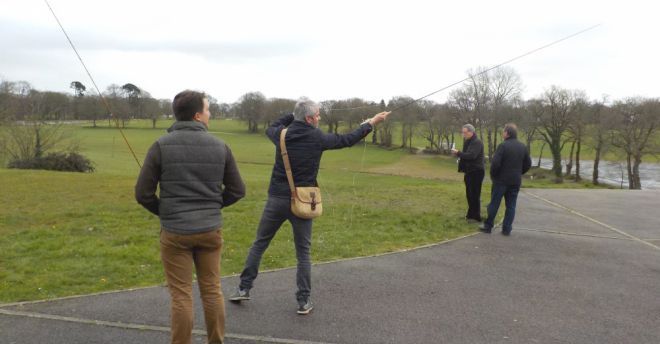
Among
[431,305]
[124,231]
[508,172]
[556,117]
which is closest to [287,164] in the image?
[431,305]

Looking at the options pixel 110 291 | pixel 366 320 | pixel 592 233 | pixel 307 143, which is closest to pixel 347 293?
pixel 366 320

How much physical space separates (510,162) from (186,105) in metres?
6.16

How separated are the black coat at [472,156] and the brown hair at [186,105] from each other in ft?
19.9

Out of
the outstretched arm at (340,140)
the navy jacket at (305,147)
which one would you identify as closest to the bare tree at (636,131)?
the outstretched arm at (340,140)

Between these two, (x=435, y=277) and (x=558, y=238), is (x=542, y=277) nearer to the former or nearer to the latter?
(x=435, y=277)

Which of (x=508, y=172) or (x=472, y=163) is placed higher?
(x=472, y=163)

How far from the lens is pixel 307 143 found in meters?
4.25

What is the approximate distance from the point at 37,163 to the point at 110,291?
71.9 feet

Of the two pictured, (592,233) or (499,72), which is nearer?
(592,233)

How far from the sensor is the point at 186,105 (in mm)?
3266

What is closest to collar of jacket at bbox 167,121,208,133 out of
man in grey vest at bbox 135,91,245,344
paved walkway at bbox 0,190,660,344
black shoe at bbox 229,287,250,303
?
man in grey vest at bbox 135,91,245,344

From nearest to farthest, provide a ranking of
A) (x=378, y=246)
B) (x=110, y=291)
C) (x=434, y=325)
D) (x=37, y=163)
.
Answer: (x=434, y=325) → (x=110, y=291) → (x=378, y=246) → (x=37, y=163)

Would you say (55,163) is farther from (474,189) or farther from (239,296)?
(239,296)

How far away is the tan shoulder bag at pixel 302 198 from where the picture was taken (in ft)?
13.9
